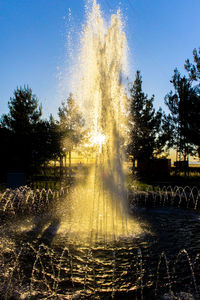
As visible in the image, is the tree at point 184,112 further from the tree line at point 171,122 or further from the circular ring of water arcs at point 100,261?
the circular ring of water arcs at point 100,261

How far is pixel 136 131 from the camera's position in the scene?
31.6 metres

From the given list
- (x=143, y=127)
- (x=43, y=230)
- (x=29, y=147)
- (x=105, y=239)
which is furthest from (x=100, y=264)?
(x=143, y=127)

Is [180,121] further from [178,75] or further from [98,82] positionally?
[98,82]

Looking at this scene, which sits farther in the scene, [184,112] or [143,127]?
[143,127]

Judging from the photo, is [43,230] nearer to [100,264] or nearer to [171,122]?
[100,264]

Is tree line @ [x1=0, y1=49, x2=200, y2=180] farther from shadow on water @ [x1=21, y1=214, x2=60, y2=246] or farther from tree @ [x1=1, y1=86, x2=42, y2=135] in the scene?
shadow on water @ [x1=21, y1=214, x2=60, y2=246]

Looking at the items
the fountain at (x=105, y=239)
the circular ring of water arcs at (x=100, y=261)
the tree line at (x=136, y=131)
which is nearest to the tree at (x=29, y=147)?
the tree line at (x=136, y=131)

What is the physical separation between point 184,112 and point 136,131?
880 centimetres

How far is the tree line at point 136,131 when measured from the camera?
2253 cm

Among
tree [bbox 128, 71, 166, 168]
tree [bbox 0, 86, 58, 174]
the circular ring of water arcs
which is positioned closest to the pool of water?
the circular ring of water arcs

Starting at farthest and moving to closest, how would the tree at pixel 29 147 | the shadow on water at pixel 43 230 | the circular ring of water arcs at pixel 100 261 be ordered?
the tree at pixel 29 147 < the shadow on water at pixel 43 230 < the circular ring of water arcs at pixel 100 261

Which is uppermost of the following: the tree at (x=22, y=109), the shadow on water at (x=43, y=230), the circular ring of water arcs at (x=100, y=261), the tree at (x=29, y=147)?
the tree at (x=22, y=109)

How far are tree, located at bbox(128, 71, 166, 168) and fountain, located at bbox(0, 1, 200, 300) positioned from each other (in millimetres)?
19139

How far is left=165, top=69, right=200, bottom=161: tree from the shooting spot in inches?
905
